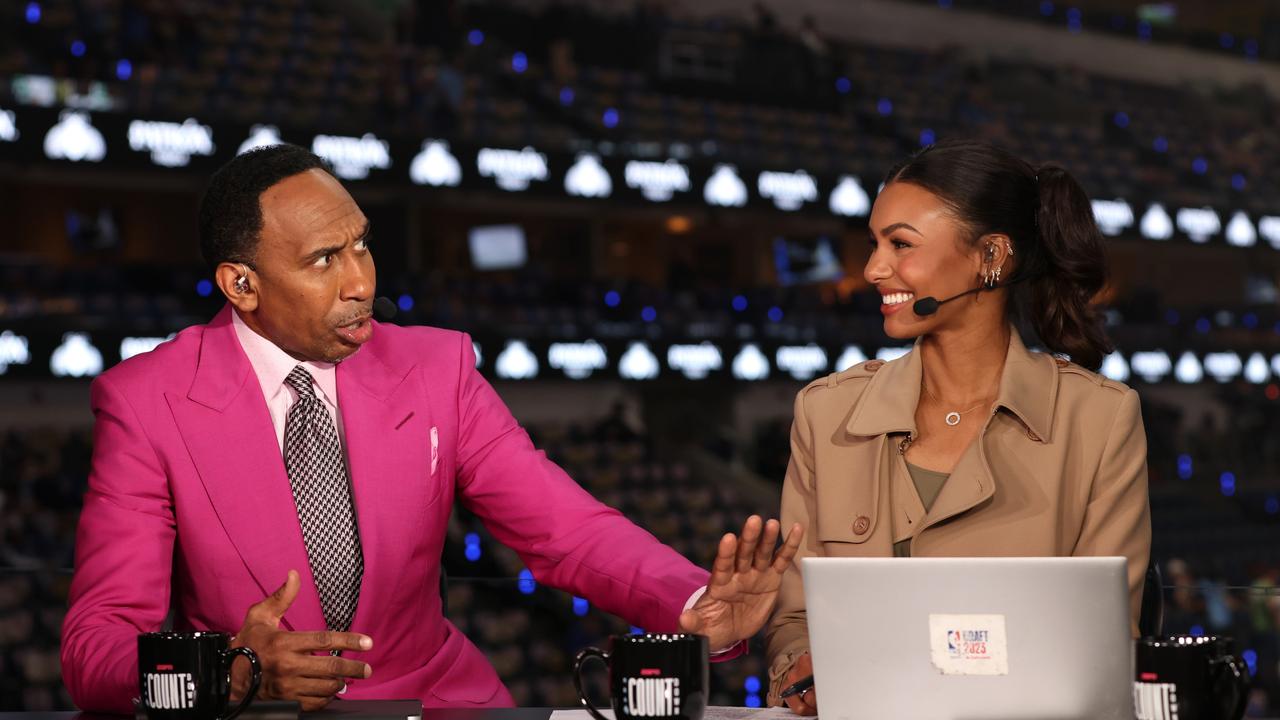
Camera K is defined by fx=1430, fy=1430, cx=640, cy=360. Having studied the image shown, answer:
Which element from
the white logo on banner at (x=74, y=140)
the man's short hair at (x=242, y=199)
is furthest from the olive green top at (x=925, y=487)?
the white logo on banner at (x=74, y=140)

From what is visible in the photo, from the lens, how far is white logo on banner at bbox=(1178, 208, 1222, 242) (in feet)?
52.4

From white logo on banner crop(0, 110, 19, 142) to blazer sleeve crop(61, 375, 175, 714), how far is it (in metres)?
8.36

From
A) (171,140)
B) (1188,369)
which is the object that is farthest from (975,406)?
(1188,369)

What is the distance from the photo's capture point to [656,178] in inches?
485

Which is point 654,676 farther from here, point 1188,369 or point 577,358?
point 1188,369

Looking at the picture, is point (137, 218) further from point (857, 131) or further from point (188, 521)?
point (188, 521)

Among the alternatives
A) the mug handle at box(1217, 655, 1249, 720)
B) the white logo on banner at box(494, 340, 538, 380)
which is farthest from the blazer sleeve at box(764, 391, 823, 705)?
the white logo on banner at box(494, 340, 538, 380)

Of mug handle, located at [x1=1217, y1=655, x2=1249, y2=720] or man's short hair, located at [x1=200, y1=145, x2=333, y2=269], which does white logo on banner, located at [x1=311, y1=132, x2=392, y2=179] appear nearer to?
man's short hair, located at [x1=200, y1=145, x2=333, y2=269]

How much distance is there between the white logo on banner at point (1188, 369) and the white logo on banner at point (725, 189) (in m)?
5.68

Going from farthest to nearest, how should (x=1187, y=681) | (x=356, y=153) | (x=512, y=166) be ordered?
(x=512, y=166)
(x=356, y=153)
(x=1187, y=681)

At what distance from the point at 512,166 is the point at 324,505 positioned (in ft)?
32.8

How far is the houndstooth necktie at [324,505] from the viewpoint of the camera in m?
1.86

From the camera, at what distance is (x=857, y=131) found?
15352 mm

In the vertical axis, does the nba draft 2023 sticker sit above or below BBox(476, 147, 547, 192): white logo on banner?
below
